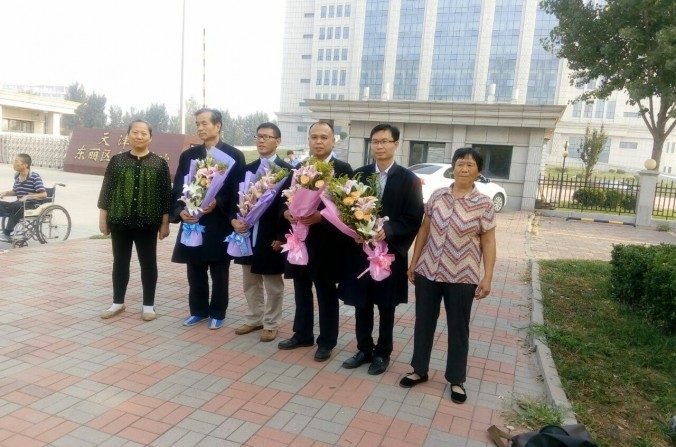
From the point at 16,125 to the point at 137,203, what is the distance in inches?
1405

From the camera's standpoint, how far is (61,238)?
29.0 feet

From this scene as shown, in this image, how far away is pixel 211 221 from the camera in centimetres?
456

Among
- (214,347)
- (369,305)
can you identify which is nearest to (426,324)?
(369,305)

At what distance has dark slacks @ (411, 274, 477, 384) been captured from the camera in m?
3.49

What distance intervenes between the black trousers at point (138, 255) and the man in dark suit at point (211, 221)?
1.09ft

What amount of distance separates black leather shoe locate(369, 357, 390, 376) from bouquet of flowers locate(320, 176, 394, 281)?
30.8 inches

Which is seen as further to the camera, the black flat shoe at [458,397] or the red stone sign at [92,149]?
the red stone sign at [92,149]

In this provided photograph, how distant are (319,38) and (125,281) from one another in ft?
256

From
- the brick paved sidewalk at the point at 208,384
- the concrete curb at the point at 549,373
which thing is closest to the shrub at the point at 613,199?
the concrete curb at the point at 549,373

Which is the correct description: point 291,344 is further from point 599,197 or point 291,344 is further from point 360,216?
point 599,197

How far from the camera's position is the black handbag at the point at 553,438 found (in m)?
2.66

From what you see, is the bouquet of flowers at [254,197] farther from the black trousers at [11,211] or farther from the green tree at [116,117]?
the green tree at [116,117]

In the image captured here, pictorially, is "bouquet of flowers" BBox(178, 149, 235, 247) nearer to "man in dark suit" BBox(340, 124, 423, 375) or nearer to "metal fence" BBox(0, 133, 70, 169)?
"man in dark suit" BBox(340, 124, 423, 375)

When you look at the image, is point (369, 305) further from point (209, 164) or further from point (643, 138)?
point (643, 138)
